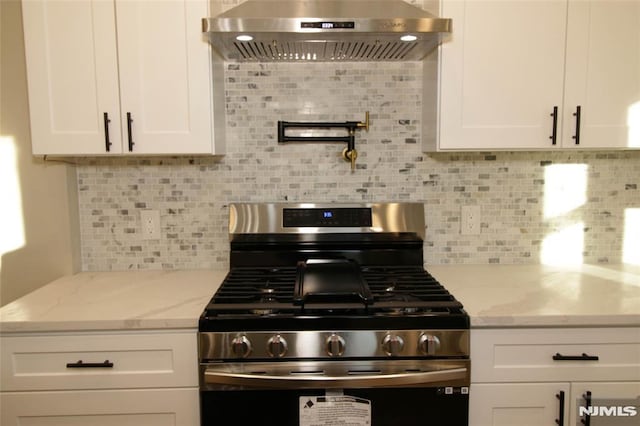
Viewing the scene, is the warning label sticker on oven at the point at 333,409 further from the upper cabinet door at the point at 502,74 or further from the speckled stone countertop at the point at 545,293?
the upper cabinet door at the point at 502,74

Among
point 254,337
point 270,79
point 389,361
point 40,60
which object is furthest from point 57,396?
point 270,79

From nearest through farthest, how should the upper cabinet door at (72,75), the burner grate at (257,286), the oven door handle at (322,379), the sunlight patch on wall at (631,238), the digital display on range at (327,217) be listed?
the oven door handle at (322,379)
the burner grate at (257,286)
the upper cabinet door at (72,75)
the digital display on range at (327,217)
the sunlight patch on wall at (631,238)

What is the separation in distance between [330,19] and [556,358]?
1.37 meters

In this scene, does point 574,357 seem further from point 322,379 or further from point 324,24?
point 324,24

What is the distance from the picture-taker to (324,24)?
56.7 inches

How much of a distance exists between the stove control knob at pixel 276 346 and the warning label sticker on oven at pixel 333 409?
0.53 feet

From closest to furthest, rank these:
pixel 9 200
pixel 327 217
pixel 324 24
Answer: pixel 324 24 < pixel 9 200 < pixel 327 217

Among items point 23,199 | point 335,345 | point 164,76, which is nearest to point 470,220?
point 335,345

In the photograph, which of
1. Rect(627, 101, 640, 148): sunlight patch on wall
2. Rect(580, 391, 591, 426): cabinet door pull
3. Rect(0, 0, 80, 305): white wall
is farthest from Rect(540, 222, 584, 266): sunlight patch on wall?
Rect(0, 0, 80, 305): white wall

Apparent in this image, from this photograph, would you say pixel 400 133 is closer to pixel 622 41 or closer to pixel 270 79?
pixel 270 79

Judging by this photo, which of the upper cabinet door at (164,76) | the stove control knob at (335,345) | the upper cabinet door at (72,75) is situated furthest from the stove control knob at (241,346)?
the upper cabinet door at (72,75)

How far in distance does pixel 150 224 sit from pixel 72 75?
2.26 feet

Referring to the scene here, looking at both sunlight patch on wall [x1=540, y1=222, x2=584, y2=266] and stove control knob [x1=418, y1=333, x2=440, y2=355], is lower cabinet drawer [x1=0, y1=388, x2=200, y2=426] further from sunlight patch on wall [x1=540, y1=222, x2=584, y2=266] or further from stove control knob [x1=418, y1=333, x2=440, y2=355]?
sunlight patch on wall [x1=540, y1=222, x2=584, y2=266]

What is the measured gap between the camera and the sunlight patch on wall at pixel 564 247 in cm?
197
